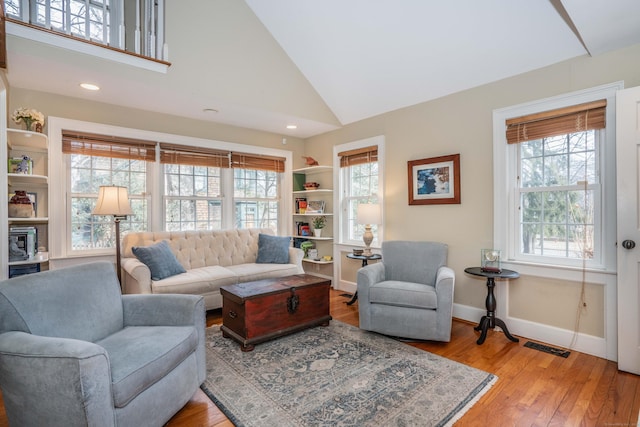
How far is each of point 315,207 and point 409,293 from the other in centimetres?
252

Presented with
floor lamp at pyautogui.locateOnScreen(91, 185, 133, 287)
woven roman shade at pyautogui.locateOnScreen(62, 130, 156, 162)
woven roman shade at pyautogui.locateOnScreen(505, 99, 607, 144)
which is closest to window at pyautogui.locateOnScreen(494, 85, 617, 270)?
woven roman shade at pyautogui.locateOnScreen(505, 99, 607, 144)

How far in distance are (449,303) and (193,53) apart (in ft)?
11.2

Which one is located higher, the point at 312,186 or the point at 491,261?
the point at 312,186

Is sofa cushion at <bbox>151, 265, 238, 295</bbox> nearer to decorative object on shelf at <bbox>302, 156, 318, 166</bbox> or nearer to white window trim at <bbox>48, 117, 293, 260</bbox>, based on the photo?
white window trim at <bbox>48, 117, 293, 260</bbox>

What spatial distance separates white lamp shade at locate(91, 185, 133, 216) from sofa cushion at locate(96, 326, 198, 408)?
161 cm

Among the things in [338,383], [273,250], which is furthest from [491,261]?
[273,250]

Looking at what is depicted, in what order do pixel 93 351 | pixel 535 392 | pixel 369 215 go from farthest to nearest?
pixel 369 215
pixel 535 392
pixel 93 351

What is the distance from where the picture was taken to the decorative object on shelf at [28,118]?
3016 mm

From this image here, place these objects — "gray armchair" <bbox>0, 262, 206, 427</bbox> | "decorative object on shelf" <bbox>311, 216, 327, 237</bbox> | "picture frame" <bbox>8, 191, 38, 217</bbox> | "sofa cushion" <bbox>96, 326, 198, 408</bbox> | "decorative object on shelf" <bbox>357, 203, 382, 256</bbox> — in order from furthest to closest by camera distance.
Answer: "decorative object on shelf" <bbox>311, 216, 327, 237</bbox> < "decorative object on shelf" <bbox>357, 203, 382, 256</bbox> < "picture frame" <bbox>8, 191, 38, 217</bbox> < "sofa cushion" <bbox>96, 326, 198, 408</bbox> < "gray armchair" <bbox>0, 262, 206, 427</bbox>

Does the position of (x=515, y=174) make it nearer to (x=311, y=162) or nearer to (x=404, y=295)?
(x=404, y=295)

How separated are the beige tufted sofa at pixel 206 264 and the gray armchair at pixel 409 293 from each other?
1.28 metres

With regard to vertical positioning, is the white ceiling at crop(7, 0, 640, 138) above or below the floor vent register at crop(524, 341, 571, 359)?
above

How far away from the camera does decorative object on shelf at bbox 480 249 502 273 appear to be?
9.63 feet

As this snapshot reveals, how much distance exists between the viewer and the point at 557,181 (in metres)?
2.90
